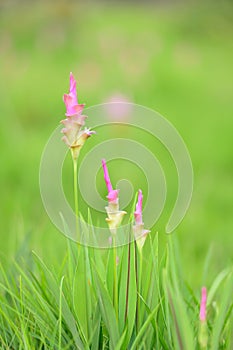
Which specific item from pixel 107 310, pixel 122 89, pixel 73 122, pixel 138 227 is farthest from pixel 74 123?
pixel 122 89

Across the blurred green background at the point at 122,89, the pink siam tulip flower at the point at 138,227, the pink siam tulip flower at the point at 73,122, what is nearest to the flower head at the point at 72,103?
the pink siam tulip flower at the point at 73,122

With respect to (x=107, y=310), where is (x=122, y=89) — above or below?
above

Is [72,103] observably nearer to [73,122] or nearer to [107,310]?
[73,122]

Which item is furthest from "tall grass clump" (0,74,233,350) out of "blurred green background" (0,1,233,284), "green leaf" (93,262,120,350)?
"blurred green background" (0,1,233,284)

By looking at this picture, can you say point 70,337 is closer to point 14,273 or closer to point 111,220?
point 111,220

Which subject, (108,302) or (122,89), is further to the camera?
(122,89)

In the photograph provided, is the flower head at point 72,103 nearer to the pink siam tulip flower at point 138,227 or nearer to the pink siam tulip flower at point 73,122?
the pink siam tulip flower at point 73,122

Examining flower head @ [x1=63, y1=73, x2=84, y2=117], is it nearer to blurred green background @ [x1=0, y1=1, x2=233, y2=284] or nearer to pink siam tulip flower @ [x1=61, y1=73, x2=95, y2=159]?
pink siam tulip flower @ [x1=61, y1=73, x2=95, y2=159]
